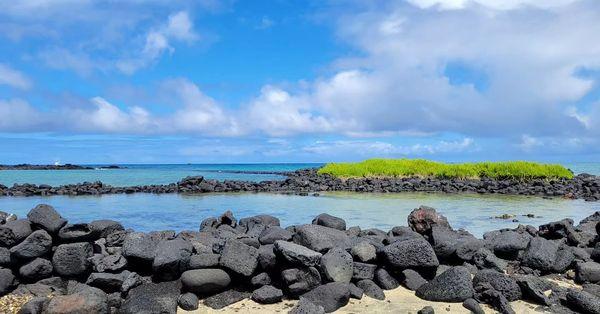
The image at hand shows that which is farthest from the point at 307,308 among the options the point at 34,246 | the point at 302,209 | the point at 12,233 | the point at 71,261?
the point at 302,209

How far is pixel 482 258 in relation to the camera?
7184 mm

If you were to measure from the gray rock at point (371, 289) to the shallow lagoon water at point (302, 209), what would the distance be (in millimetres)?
5080

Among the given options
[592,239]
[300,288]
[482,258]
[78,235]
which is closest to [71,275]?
[78,235]

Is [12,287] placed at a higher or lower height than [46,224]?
lower

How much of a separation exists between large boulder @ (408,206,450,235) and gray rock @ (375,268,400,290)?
205cm

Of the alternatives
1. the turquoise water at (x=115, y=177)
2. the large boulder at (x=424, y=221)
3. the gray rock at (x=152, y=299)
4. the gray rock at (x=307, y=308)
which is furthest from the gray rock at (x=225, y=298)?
the turquoise water at (x=115, y=177)

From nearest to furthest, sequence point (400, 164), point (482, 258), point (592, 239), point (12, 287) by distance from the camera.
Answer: point (12, 287) < point (482, 258) < point (592, 239) < point (400, 164)

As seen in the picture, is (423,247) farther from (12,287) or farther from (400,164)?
(400,164)

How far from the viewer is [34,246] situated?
22.4ft

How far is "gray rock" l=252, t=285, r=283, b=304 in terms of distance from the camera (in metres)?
6.01

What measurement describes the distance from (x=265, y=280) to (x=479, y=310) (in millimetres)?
2418

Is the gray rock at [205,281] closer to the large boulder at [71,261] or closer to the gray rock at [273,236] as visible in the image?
the gray rock at [273,236]

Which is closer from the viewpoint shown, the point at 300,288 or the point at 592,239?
the point at 300,288

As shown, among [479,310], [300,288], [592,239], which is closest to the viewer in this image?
[479,310]
